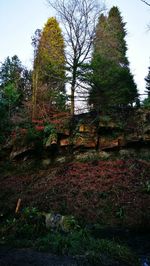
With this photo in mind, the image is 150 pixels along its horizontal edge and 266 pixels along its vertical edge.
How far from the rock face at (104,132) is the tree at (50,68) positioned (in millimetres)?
2783

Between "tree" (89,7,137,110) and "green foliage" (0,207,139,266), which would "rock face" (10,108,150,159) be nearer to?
"tree" (89,7,137,110)

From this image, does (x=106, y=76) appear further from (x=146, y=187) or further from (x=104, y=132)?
(x=146, y=187)

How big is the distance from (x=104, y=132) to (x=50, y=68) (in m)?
6.22

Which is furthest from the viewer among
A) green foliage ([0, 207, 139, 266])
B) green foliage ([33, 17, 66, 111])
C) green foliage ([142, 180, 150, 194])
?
green foliage ([33, 17, 66, 111])

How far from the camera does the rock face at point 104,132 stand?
16953 millimetres

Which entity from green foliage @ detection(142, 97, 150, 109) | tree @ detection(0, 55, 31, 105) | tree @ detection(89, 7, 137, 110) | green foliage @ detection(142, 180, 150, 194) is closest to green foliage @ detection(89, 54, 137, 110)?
tree @ detection(89, 7, 137, 110)

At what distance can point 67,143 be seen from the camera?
17609 mm

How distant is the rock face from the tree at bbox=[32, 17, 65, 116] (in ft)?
9.13

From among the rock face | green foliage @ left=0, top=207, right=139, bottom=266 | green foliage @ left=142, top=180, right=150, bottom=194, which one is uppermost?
the rock face

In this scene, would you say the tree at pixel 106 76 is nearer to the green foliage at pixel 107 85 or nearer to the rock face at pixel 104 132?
the green foliage at pixel 107 85

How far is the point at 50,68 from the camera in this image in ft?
65.8

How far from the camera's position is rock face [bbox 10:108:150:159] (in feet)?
55.6

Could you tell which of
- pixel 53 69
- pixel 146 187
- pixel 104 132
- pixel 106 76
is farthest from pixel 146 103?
pixel 146 187

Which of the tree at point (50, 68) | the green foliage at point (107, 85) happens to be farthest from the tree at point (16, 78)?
the green foliage at point (107, 85)
